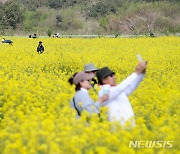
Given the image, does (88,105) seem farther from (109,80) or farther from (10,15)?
(10,15)

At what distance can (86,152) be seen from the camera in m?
4.77

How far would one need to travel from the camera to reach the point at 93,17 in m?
62.7

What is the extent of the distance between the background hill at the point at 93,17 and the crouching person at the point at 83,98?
41968 mm

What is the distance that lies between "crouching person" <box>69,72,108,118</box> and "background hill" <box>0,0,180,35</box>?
42.0m

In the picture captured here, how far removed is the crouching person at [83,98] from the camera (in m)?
6.07

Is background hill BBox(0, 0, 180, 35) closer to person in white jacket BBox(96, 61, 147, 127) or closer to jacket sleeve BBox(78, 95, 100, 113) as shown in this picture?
person in white jacket BBox(96, 61, 147, 127)

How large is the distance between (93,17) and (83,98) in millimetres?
56966

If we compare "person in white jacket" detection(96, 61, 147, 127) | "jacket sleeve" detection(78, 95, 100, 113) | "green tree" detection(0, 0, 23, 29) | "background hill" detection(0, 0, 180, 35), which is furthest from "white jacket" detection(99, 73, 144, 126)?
"green tree" detection(0, 0, 23, 29)

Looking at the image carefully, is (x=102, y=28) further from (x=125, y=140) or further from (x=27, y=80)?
(x=125, y=140)

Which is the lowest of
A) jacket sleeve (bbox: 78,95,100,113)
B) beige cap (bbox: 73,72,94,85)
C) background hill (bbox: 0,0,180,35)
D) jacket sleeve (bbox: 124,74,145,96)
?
jacket sleeve (bbox: 78,95,100,113)

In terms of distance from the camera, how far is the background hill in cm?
5272

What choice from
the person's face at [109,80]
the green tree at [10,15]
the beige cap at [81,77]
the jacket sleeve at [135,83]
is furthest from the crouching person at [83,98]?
the green tree at [10,15]

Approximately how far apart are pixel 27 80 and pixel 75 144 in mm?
6451

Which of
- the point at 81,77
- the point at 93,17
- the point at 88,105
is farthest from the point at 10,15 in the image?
the point at 88,105
